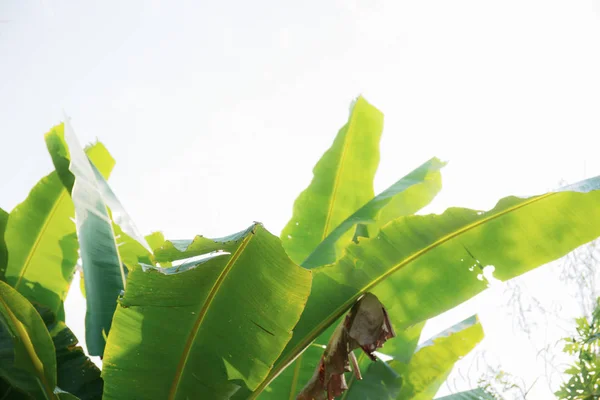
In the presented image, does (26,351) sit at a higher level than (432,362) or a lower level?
lower

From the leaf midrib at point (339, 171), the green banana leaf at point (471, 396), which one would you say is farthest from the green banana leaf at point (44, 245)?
the green banana leaf at point (471, 396)

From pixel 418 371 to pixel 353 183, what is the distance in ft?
1.78

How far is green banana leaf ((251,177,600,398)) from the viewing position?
2.96ft

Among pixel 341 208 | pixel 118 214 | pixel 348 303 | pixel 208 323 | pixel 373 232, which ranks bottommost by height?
pixel 208 323

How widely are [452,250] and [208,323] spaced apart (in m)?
0.51

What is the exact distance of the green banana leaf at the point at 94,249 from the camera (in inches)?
38.8

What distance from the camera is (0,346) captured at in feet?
3.08

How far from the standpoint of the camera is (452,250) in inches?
38.1

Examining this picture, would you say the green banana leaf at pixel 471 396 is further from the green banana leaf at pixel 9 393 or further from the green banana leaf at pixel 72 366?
the green banana leaf at pixel 9 393

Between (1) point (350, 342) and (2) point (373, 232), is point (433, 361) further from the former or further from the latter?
(1) point (350, 342)

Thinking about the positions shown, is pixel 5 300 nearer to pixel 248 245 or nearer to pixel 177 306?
pixel 177 306

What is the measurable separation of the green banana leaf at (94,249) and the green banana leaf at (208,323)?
0.22 meters

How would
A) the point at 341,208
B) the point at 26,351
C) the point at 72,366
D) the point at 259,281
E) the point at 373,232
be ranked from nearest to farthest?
the point at 259,281, the point at 26,351, the point at 72,366, the point at 373,232, the point at 341,208

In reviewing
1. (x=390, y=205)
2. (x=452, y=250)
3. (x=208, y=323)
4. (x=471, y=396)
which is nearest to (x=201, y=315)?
(x=208, y=323)
